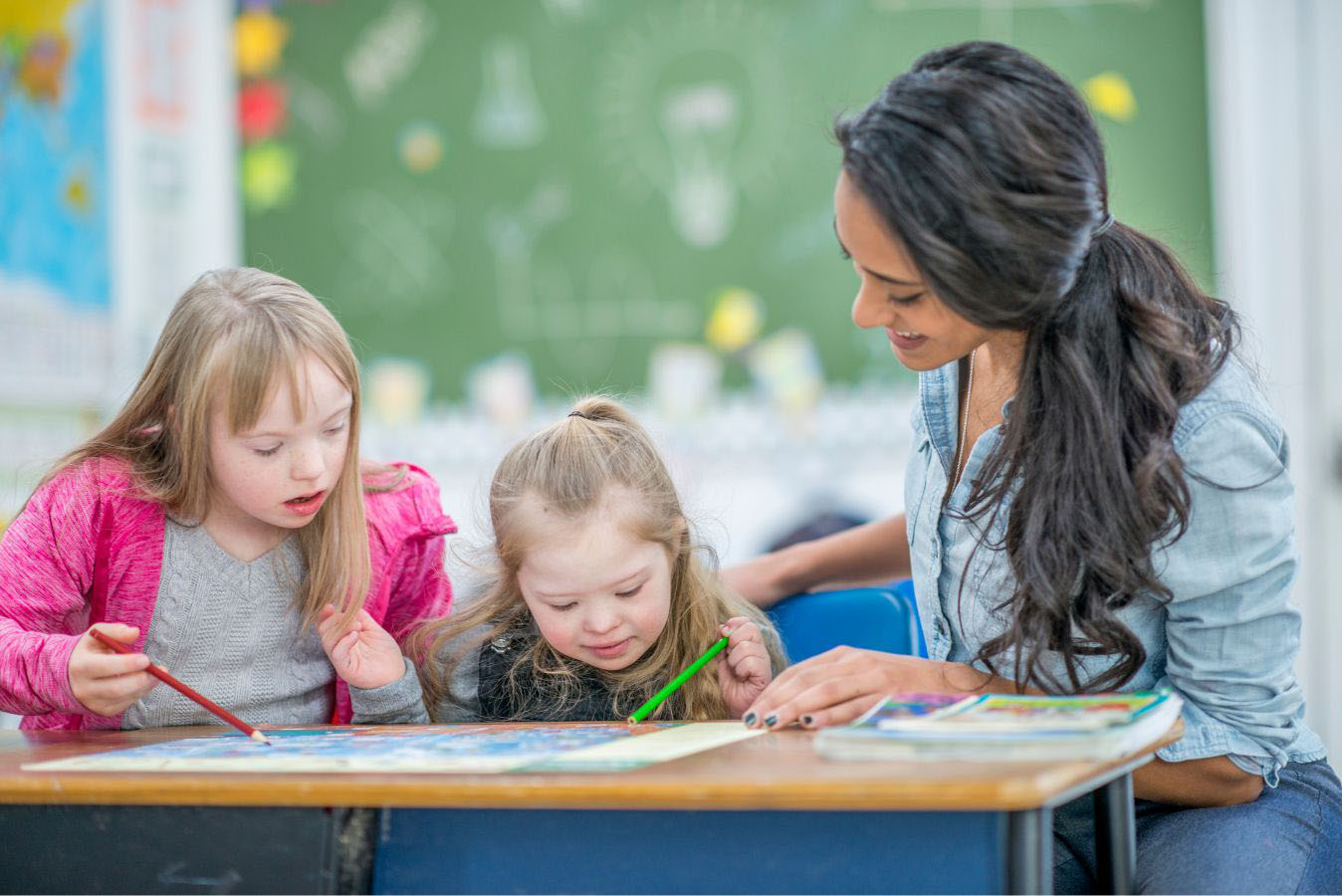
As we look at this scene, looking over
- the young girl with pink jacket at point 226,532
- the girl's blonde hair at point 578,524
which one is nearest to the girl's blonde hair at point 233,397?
the young girl with pink jacket at point 226,532

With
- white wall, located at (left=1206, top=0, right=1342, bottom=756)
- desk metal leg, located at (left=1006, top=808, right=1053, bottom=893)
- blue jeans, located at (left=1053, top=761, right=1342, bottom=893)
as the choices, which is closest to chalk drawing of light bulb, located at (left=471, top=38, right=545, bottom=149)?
white wall, located at (left=1206, top=0, right=1342, bottom=756)

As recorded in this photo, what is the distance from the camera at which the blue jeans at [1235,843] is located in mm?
1107

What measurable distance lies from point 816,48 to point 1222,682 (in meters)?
2.13

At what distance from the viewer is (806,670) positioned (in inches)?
46.4

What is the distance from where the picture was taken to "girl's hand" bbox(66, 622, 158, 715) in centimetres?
119

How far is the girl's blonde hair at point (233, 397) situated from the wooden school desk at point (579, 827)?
0.41m

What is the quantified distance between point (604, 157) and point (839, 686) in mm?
2193

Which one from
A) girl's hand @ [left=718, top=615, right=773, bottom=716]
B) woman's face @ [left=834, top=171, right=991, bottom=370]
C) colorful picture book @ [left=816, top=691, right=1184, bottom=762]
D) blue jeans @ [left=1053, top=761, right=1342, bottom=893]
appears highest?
woman's face @ [left=834, top=171, right=991, bottom=370]

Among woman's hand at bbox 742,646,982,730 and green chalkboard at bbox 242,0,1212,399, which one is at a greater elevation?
green chalkboard at bbox 242,0,1212,399

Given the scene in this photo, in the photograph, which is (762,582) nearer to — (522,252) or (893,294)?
(893,294)

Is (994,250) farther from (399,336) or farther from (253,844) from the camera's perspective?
(399,336)

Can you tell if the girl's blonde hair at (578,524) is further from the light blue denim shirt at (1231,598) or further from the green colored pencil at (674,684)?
the light blue denim shirt at (1231,598)

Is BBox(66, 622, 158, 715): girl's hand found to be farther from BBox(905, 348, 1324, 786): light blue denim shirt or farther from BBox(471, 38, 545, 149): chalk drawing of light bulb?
BBox(471, 38, 545, 149): chalk drawing of light bulb

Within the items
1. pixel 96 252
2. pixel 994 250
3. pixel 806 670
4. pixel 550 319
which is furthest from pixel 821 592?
pixel 96 252
